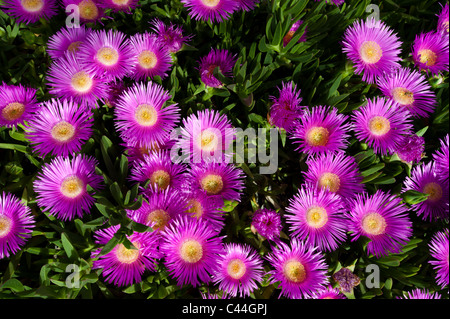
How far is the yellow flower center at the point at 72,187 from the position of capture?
3.97 ft

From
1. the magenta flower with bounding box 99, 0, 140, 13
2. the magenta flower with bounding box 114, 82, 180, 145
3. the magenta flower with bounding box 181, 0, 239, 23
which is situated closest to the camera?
the magenta flower with bounding box 114, 82, 180, 145

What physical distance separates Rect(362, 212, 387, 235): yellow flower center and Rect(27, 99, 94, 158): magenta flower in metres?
0.99

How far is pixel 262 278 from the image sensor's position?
4.04 feet

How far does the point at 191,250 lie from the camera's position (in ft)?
3.78

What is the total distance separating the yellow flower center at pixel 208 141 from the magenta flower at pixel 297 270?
40 cm

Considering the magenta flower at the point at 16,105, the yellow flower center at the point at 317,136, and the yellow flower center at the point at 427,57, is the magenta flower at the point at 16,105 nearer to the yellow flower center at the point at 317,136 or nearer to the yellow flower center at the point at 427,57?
the yellow flower center at the point at 317,136

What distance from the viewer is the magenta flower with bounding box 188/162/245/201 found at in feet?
4.02

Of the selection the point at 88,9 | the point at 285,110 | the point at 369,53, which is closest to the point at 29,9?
the point at 88,9

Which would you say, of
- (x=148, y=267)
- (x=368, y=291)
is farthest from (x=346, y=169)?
(x=148, y=267)

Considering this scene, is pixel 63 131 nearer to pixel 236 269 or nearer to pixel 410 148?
pixel 236 269

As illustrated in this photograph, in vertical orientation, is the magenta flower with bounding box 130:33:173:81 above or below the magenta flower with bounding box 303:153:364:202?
above

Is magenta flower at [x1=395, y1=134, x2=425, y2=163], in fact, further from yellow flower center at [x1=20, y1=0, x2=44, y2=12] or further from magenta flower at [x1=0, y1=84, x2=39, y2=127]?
yellow flower center at [x1=20, y1=0, x2=44, y2=12]

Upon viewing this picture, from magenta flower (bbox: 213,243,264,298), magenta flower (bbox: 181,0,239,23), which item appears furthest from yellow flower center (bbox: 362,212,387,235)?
magenta flower (bbox: 181,0,239,23)

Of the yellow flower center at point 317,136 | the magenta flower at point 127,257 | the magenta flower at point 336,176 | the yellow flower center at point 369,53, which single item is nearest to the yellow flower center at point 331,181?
the magenta flower at point 336,176
